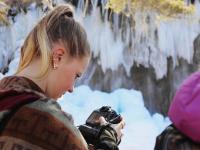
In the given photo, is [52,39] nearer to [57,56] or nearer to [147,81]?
[57,56]

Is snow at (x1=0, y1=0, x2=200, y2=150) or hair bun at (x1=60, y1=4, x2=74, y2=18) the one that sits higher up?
hair bun at (x1=60, y1=4, x2=74, y2=18)

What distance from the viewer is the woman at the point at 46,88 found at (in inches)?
36.0

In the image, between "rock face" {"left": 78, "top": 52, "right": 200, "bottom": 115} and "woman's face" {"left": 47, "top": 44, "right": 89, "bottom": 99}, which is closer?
"woman's face" {"left": 47, "top": 44, "right": 89, "bottom": 99}

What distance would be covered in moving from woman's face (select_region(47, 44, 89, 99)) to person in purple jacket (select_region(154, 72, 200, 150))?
21 cm

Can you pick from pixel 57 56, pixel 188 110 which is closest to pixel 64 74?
pixel 57 56

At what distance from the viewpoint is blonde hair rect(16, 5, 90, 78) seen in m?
1.01

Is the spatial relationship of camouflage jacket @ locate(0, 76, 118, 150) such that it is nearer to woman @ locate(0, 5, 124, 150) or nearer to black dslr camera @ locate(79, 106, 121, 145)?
woman @ locate(0, 5, 124, 150)

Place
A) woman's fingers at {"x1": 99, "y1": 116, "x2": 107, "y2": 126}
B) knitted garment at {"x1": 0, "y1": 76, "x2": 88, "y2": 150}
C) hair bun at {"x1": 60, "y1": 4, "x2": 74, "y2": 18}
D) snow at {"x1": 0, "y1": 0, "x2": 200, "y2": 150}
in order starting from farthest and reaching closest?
1. snow at {"x1": 0, "y1": 0, "x2": 200, "y2": 150}
2. woman's fingers at {"x1": 99, "y1": 116, "x2": 107, "y2": 126}
3. hair bun at {"x1": 60, "y1": 4, "x2": 74, "y2": 18}
4. knitted garment at {"x1": 0, "y1": 76, "x2": 88, "y2": 150}

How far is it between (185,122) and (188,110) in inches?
1.0

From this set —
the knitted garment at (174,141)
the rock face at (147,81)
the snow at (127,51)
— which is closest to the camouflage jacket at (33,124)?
the knitted garment at (174,141)

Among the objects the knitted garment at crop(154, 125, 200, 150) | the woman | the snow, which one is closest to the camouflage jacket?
the woman

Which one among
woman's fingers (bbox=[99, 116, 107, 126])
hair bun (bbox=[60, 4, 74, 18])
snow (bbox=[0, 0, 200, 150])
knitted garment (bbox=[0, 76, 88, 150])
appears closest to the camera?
knitted garment (bbox=[0, 76, 88, 150])

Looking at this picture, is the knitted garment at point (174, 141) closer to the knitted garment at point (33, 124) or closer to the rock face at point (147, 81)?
the knitted garment at point (33, 124)

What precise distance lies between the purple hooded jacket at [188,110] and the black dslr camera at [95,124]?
0.70 ft
